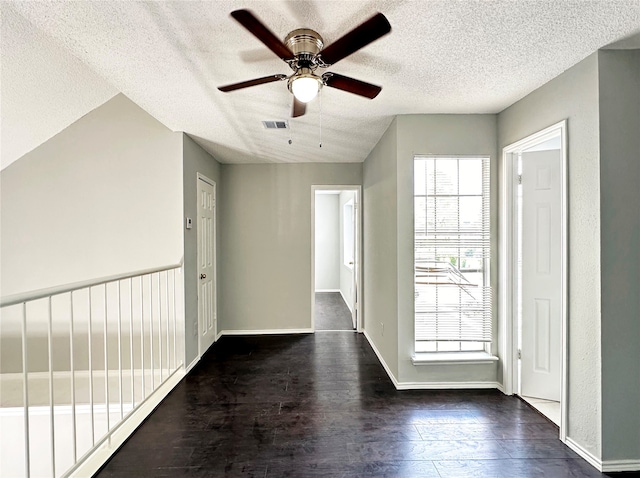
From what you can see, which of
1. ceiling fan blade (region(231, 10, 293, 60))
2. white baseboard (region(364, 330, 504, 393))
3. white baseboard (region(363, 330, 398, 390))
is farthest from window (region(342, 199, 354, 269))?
ceiling fan blade (region(231, 10, 293, 60))

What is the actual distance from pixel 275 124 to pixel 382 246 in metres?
1.65

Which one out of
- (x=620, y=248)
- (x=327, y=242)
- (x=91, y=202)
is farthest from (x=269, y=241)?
(x=620, y=248)

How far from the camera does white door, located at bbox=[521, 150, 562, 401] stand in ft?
8.73

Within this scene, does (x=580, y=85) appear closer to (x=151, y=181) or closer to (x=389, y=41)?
(x=389, y=41)

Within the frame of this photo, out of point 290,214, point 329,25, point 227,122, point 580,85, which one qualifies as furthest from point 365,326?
point 329,25

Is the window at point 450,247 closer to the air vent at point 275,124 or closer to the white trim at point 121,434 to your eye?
the air vent at point 275,124

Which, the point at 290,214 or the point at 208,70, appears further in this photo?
the point at 290,214

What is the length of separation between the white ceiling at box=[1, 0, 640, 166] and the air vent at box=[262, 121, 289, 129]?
0.33 feet

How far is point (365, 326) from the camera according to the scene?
15.1 ft

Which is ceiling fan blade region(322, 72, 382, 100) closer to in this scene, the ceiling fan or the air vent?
the ceiling fan

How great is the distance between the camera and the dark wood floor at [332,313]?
5.07m

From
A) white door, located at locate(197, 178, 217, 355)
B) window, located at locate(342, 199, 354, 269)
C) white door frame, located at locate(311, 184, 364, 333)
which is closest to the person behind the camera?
white door, located at locate(197, 178, 217, 355)

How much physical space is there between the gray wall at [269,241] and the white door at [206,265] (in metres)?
0.37

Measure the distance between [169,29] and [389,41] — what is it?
3.81ft
